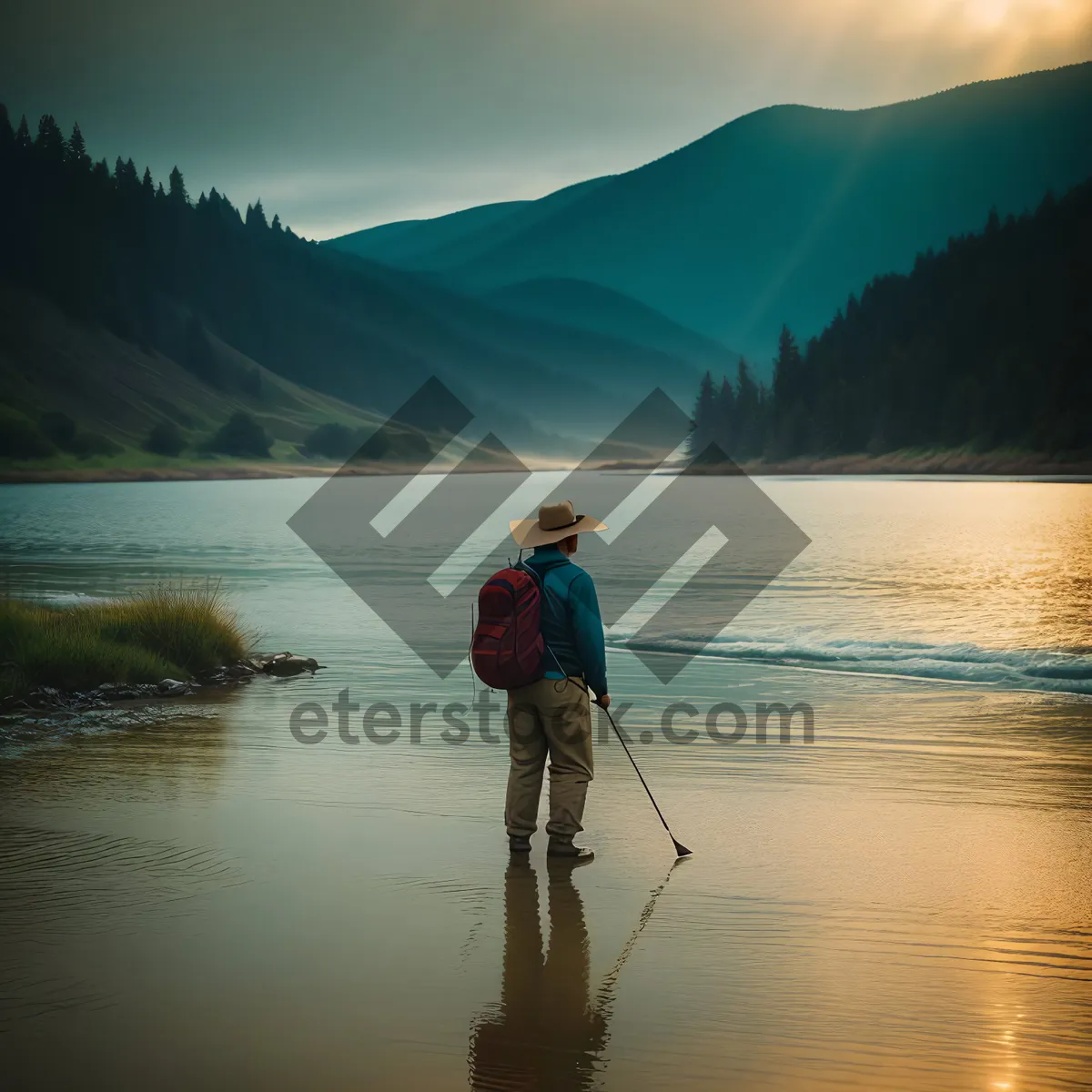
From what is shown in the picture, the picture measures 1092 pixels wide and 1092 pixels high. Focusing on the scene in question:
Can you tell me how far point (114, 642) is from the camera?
12422 mm

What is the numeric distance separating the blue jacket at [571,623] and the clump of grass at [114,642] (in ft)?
20.6

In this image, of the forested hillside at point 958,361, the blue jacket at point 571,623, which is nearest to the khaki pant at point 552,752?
the blue jacket at point 571,623

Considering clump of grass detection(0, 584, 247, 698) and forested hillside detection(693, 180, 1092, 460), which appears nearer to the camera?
clump of grass detection(0, 584, 247, 698)

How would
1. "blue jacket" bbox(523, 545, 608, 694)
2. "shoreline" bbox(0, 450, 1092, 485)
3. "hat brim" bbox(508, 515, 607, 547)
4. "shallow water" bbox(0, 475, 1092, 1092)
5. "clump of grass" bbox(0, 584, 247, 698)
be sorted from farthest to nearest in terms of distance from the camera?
"shoreline" bbox(0, 450, 1092, 485) < "clump of grass" bbox(0, 584, 247, 698) < "hat brim" bbox(508, 515, 607, 547) < "blue jacket" bbox(523, 545, 608, 694) < "shallow water" bbox(0, 475, 1092, 1092)

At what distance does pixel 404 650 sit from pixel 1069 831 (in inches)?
391

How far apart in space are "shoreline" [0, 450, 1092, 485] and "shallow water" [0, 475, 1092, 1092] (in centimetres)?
12739

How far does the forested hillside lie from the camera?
466 feet

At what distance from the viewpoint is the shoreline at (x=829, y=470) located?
13512cm

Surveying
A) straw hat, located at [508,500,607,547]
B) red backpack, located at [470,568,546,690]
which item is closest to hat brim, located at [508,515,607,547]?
straw hat, located at [508,500,607,547]

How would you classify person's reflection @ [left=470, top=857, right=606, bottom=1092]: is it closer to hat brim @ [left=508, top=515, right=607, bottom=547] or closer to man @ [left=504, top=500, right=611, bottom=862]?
man @ [left=504, top=500, right=611, bottom=862]

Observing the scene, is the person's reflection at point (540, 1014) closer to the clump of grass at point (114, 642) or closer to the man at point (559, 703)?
the man at point (559, 703)

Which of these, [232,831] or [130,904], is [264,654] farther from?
[130,904]

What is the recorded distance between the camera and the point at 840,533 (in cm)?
4591

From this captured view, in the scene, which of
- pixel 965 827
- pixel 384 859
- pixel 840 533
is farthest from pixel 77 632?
pixel 840 533
